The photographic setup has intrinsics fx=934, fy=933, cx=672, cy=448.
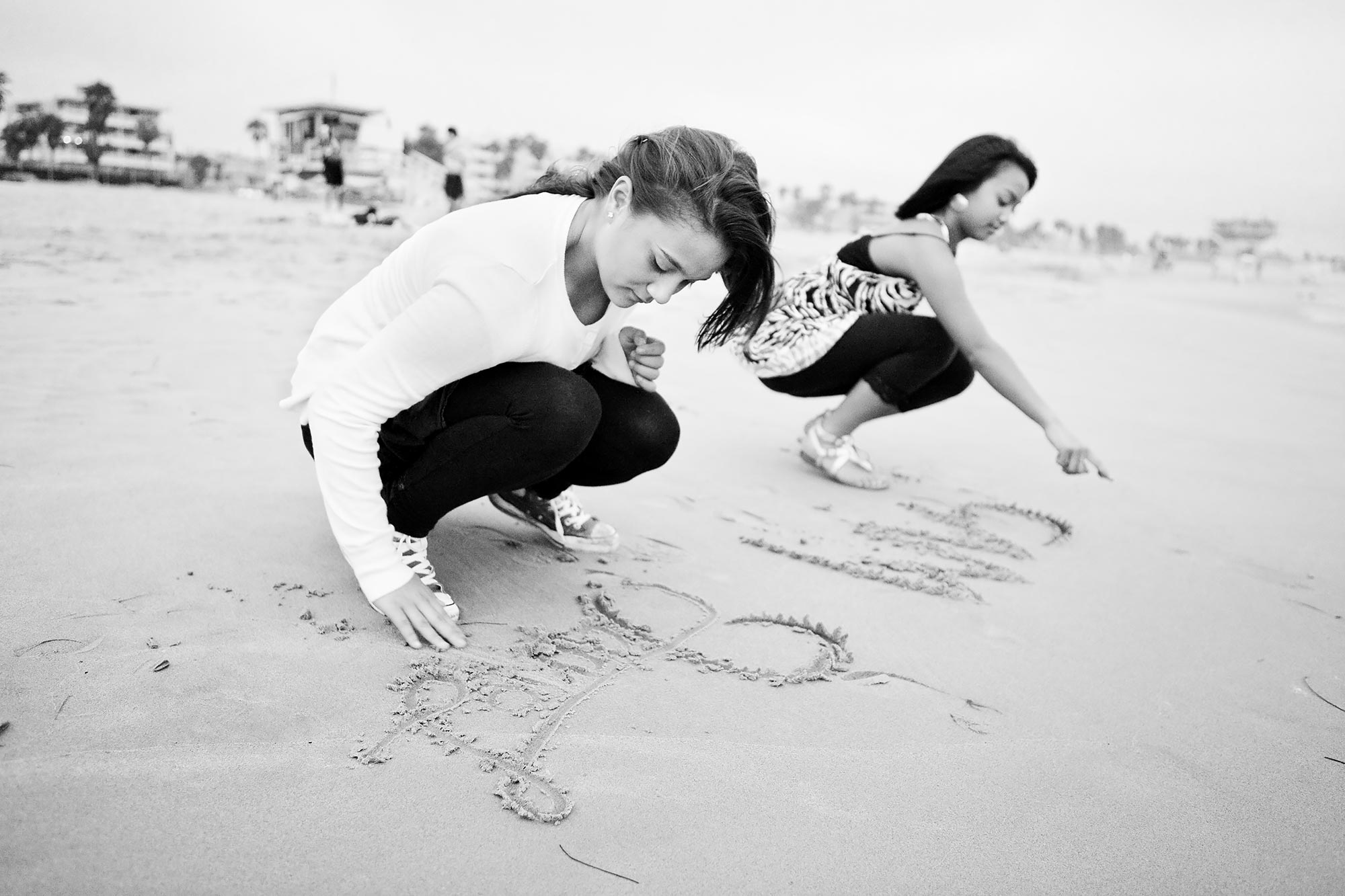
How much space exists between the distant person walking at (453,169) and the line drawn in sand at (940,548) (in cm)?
1204

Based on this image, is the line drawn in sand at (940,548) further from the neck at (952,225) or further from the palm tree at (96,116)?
the palm tree at (96,116)

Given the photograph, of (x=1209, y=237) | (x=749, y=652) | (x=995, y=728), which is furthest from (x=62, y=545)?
(x=1209, y=237)

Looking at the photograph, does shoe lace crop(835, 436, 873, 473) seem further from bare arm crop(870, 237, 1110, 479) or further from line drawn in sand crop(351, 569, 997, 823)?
line drawn in sand crop(351, 569, 997, 823)

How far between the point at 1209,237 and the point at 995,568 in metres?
33.6

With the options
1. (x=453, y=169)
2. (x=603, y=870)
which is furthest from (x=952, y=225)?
(x=453, y=169)

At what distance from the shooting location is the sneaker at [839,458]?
3.03 meters

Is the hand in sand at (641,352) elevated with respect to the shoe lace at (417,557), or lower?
elevated

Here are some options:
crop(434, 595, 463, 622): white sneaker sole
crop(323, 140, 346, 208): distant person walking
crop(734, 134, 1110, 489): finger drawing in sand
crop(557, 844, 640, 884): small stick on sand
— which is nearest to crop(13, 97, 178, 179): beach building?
crop(323, 140, 346, 208): distant person walking

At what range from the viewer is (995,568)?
7.83 feet

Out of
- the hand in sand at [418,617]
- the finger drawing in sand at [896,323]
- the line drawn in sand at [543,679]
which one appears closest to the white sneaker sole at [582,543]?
the line drawn in sand at [543,679]

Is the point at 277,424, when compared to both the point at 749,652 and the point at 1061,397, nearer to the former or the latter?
the point at 749,652

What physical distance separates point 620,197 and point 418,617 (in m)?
0.82

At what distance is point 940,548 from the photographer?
8.23 feet

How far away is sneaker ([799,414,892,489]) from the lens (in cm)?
303
